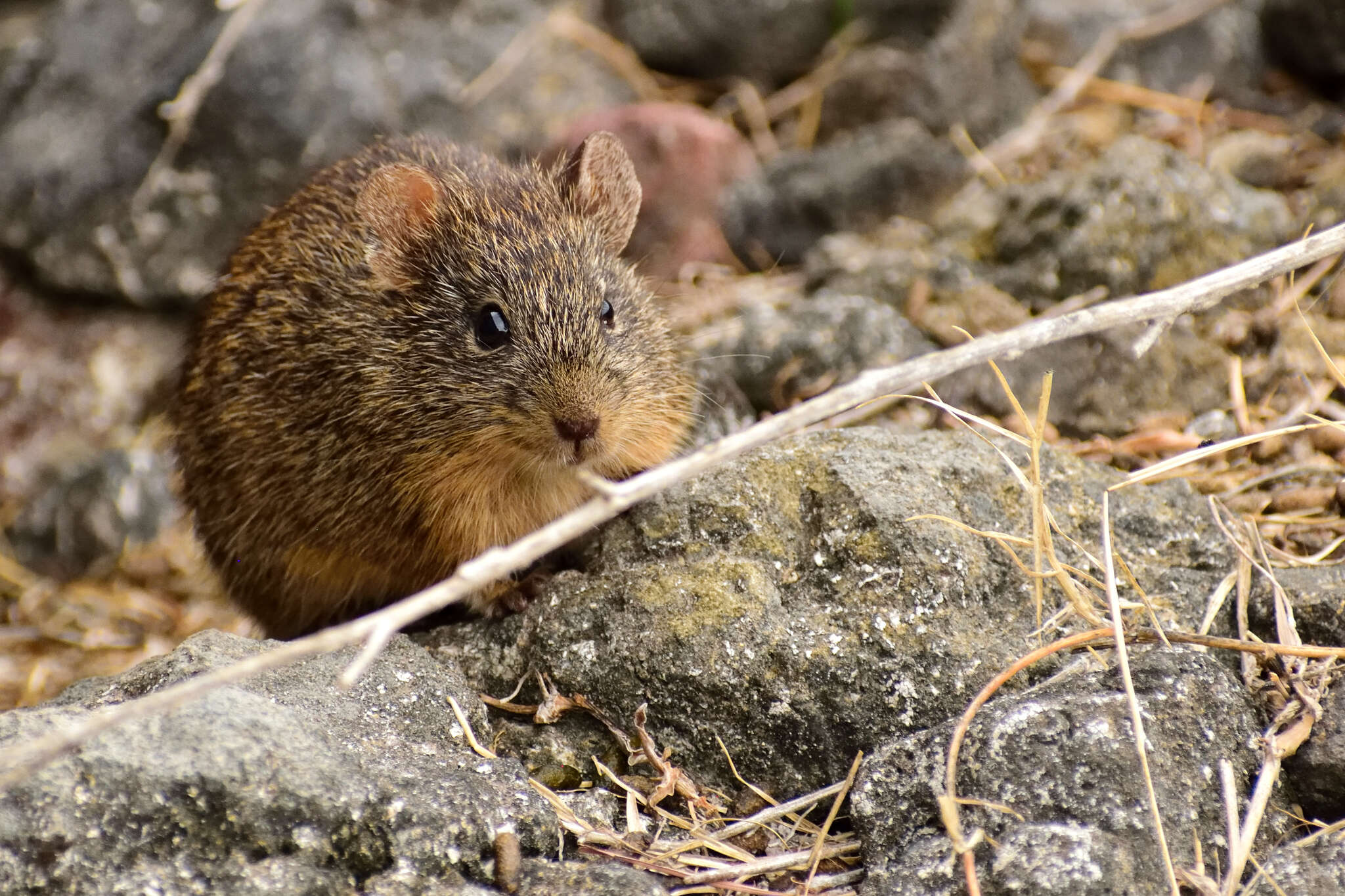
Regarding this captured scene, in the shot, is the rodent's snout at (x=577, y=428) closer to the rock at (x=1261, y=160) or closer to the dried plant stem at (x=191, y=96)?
the rock at (x=1261, y=160)

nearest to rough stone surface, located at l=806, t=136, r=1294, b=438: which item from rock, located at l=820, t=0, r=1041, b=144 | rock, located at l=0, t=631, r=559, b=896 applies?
rock, located at l=820, t=0, r=1041, b=144

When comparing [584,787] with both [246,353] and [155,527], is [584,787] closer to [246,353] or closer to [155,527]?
[246,353]

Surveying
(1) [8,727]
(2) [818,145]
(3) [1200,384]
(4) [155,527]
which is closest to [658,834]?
(1) [8,727]

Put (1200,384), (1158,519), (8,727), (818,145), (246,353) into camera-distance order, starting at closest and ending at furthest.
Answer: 1. (8,727)
2. (1158,519)
3. (246,353)
4. (1200,384)
5. (818,145)

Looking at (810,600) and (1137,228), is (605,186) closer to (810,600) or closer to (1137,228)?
(810,600)

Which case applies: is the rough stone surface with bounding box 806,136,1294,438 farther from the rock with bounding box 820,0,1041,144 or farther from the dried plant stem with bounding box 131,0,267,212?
the dried plant stem with bounding box 131,0,267,212

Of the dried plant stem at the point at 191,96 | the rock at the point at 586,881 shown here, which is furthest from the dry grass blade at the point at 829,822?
the dried plant stem at the point at 191,96
